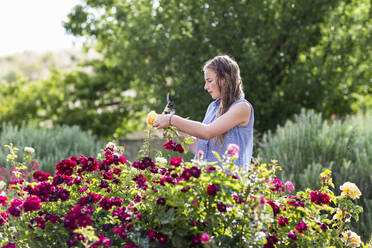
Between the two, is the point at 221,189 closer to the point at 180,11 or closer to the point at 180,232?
the point at 180,232

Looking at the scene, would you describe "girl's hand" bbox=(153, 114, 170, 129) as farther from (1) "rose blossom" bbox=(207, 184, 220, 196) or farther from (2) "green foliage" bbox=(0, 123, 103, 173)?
(2) "green foliage" bbox=(0, 123, 103, 173)

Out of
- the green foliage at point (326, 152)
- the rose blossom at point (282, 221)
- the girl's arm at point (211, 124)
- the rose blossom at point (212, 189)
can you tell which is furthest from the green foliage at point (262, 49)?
the rose blossom at point (212, 189)

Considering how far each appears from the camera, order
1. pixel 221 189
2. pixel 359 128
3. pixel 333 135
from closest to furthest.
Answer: pixel 221 189 → pixel 333 135 → pixel 359 128

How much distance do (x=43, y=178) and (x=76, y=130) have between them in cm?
455

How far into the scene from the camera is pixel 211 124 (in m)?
2.47

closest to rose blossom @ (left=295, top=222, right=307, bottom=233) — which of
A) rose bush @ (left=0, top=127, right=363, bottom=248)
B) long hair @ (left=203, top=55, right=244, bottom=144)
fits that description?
rose bush @ (left=0, top=127, right=363, bottom=248)

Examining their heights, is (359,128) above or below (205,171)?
above

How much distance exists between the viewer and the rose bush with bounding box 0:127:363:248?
2.04 meters

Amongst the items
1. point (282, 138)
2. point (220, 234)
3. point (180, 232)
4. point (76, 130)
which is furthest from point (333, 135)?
point (76, 130)

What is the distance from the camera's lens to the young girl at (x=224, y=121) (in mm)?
2475

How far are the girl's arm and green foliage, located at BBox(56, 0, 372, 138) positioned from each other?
161 inches

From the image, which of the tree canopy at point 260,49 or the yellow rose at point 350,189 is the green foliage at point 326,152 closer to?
the yellow rose at point 350,189

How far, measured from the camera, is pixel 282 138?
4.95 metres

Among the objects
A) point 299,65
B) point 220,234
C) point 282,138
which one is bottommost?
point 220,234
